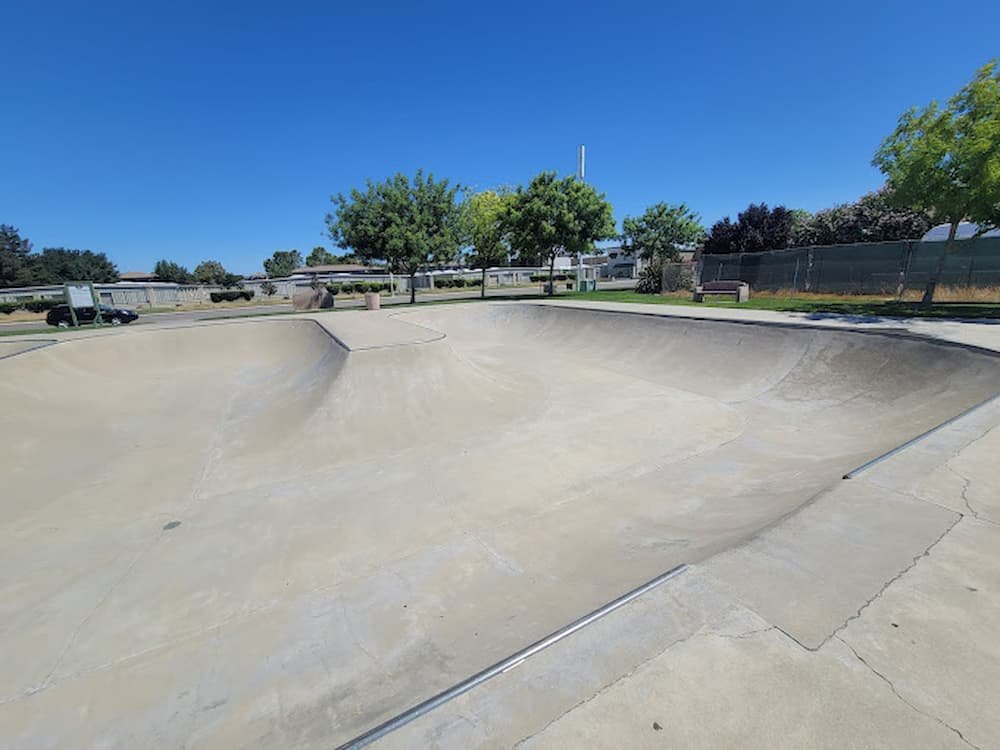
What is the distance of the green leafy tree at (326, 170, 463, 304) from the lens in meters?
21.0

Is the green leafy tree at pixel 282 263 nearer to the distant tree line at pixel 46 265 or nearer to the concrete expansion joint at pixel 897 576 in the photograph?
the distant tree line at pixel 46 265

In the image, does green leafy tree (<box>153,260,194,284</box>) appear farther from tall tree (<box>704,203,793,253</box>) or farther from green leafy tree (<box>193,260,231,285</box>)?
tall tree (<box>704,203,793,253</box>)

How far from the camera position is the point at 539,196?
22.1 m

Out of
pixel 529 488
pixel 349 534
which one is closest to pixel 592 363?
pixel 529 488

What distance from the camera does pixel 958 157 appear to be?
991 cm

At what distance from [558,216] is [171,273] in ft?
282

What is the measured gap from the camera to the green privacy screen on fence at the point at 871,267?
15.4 m

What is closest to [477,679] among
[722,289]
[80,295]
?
[722,289]

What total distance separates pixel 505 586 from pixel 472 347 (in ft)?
36.5

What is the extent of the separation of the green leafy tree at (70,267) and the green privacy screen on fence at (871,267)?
82500 millimetres

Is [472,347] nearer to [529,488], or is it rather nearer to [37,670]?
[529,488]

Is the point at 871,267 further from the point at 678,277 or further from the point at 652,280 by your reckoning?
the point at 652,280

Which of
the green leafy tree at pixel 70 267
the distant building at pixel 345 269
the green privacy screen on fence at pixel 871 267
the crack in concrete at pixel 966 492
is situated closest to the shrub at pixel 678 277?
the green privacy screen on fence at pixel 871 267

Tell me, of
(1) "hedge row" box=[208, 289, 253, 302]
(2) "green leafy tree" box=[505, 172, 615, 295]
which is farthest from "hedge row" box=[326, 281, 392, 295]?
(2) "green leafy tree" box=[505, 172, 615, 295]
